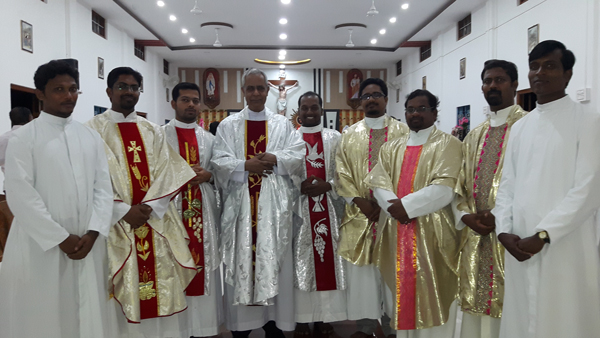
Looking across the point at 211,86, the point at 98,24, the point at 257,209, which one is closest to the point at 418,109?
the point at 257,209

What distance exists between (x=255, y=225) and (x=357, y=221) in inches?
31.3

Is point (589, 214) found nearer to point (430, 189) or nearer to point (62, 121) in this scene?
point (430, 189)

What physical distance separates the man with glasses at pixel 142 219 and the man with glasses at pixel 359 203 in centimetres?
119

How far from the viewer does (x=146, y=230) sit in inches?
112

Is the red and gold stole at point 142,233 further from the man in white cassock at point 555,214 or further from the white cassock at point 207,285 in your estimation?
the man in white cassock at point 555,214

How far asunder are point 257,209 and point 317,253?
639 mm

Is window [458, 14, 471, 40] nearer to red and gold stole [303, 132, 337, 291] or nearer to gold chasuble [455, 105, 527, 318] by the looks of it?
red and gold stole [303, 132, 337, 291]

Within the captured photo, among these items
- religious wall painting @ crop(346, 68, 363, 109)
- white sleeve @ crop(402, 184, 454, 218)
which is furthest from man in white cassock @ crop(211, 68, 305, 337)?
religious wall painting @ crop(346, 68, 363, 109)

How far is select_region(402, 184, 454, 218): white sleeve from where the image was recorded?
2.61 m

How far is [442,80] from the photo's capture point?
12031 millimetres

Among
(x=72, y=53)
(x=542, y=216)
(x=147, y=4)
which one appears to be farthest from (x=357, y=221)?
(x=147, y=4)

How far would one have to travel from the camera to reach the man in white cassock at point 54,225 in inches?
85.6

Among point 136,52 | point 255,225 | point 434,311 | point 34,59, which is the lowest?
point 434,311

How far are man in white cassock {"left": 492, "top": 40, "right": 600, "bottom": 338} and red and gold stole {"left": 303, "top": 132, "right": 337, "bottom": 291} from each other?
4.77 ft
